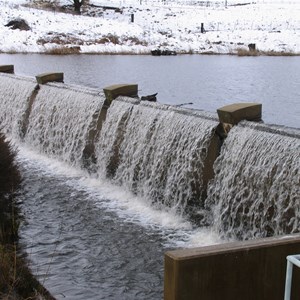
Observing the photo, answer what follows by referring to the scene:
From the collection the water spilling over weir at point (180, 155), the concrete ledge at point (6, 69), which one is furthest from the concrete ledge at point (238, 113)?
the concrete ledge at point (6, 69)

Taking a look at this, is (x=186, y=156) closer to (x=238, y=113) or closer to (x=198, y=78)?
(x=238, y=113)

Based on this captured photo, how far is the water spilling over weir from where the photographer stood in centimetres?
828

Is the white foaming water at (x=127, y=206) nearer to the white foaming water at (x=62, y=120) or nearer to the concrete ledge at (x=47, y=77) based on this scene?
the white foaming water at (x=62, y=120)

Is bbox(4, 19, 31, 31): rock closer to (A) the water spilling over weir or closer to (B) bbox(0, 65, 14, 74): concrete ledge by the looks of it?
(B) bbox(0, 65, 14, 74): concrete ledge

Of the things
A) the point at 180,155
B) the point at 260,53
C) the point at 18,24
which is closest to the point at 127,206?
the point at 180,155

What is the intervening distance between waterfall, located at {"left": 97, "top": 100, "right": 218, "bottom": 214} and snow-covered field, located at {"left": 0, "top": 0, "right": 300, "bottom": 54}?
82.4ft

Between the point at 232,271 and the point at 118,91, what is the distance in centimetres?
861

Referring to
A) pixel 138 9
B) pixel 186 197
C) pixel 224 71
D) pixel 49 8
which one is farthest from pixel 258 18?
pixel 186 197

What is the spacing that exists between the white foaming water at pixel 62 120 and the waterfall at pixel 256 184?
4.76 m

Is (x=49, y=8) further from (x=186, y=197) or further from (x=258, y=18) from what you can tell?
(x=186, y=197)

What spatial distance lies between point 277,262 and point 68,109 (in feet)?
32.7

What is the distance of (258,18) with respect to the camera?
59.4 metres

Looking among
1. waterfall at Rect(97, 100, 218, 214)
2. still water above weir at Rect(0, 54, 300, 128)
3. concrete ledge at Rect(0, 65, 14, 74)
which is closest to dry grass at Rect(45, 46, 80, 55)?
still water above weir at Rect(0, 54, 300, 128)

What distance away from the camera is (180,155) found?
10.3 meters
